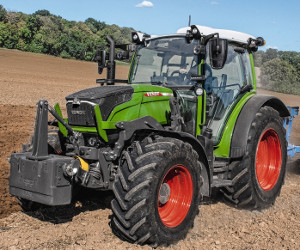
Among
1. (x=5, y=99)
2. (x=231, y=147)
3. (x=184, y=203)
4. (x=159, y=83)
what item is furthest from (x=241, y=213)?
(x=5, y=99)

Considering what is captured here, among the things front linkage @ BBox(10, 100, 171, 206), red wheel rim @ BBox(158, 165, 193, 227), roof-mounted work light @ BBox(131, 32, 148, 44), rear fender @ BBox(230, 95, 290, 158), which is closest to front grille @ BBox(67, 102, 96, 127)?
front linkage @ BBox(10, 100, 171, 206)

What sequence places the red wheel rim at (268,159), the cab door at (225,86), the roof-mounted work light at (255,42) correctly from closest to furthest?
1. the cab door at (225,86)
2. the roof-mounted work light at (255,42)
3. the red wheel rim at (268,159)

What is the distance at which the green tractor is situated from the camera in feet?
12.4

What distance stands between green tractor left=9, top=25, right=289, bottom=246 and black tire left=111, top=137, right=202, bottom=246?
0.03 ft

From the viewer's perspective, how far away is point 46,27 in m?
49.8

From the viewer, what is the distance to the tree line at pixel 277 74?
29.0 metres

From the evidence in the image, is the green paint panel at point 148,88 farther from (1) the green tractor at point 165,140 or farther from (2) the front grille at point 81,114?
(2) the front grille at point 81,114

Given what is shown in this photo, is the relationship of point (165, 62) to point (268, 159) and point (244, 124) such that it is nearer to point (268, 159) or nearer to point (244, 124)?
point (244, 124)

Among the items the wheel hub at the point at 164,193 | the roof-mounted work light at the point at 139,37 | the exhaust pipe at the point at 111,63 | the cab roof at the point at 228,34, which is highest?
the cab roof at the point at 228,34

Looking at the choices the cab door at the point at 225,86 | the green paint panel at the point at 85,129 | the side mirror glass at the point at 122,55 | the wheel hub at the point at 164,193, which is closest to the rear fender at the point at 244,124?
the cab door at the point at 225,86

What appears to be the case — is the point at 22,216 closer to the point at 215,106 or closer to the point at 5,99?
the point at 215,106

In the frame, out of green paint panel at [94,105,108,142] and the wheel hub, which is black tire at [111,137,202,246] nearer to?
the wheel hub

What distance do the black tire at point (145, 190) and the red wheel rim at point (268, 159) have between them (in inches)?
79.3

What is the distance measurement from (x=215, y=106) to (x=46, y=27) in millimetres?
48254
